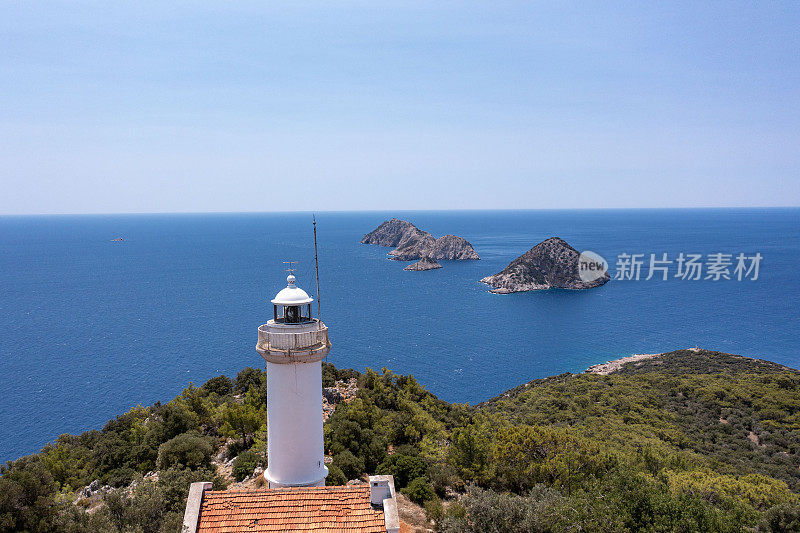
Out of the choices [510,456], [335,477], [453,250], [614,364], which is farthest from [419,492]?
[453,250]

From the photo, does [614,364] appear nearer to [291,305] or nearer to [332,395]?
[332,395]

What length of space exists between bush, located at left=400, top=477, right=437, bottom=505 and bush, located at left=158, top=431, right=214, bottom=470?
36.1 ft

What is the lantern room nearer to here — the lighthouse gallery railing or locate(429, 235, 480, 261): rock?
the lighthouse gallery railing

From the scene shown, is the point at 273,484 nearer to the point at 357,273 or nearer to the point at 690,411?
the point at 690,411

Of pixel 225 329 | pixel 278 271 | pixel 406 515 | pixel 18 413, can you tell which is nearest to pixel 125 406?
pixel 18 413

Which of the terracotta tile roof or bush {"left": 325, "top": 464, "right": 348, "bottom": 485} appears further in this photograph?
bush {"left": 325, "top": 464, "right": 348, "bottom": 485}

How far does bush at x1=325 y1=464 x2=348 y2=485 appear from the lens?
1909cm

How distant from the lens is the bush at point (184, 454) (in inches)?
901

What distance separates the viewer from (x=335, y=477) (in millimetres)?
19250

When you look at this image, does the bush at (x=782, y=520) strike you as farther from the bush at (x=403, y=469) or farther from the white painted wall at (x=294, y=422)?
the white painted wall at (x=294, y=422)

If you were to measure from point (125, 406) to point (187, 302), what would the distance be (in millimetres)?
51318

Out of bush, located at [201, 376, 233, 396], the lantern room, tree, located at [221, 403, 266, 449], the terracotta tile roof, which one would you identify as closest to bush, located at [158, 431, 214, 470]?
tree, located at [221, 403, 266, 449]

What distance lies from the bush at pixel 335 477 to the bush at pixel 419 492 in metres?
2.65
